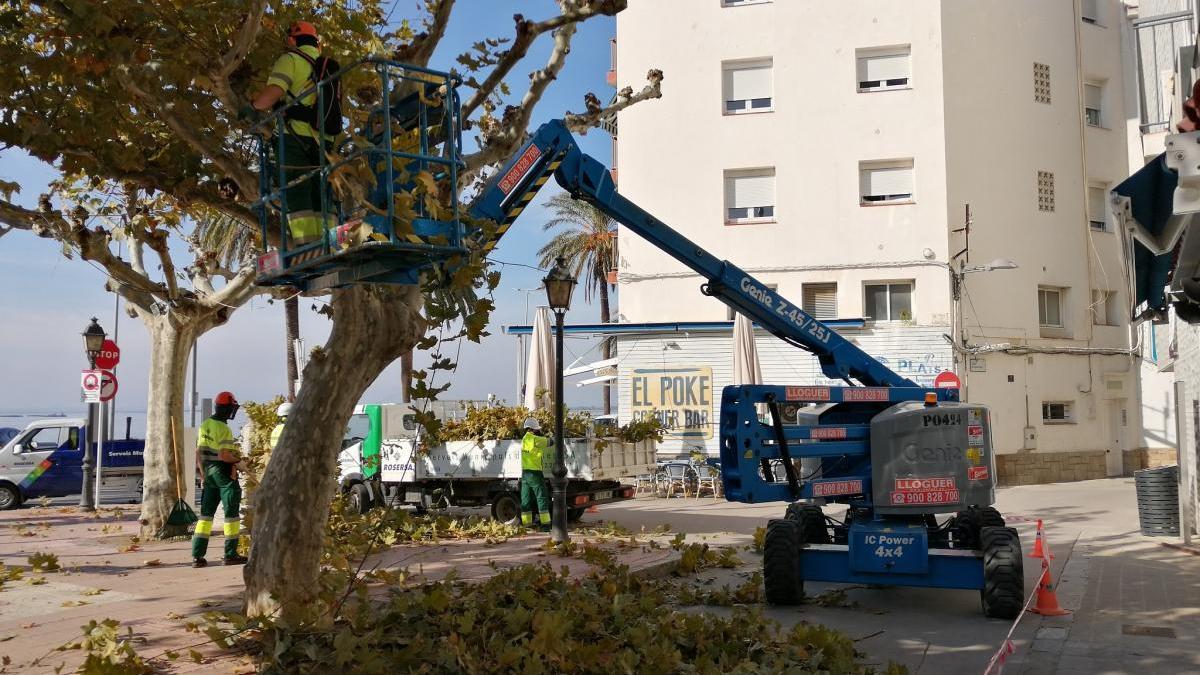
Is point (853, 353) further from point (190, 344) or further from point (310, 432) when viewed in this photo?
point (190, 344)

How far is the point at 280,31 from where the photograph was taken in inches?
335

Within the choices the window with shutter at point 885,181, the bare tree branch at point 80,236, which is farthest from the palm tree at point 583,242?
the bare tree branch at point 80,236

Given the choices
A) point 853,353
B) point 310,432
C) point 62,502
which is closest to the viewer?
point 310,432

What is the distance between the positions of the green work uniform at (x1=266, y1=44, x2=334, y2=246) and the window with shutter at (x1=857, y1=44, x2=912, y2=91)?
2173 centimetres

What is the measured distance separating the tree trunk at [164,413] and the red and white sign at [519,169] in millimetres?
8152

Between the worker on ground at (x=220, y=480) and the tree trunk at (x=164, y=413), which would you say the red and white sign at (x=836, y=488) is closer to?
the worker on ground at (x=220, y=480)

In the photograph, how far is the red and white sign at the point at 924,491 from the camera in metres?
9.64

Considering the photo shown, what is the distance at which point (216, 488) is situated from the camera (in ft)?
39.1

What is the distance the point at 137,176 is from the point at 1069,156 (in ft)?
82.5

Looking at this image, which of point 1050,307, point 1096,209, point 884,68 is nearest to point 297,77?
point 884,68

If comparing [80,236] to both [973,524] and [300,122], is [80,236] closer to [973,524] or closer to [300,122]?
[300,122]

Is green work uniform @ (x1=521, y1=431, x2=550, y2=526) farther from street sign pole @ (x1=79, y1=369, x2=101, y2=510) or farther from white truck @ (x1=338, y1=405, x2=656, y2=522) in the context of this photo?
street sign pole @ (x1=79, y1=369, x2=101, y2=510)

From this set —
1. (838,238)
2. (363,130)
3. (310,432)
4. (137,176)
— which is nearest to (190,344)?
(137,176)

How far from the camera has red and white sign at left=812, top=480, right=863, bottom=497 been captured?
966cm
